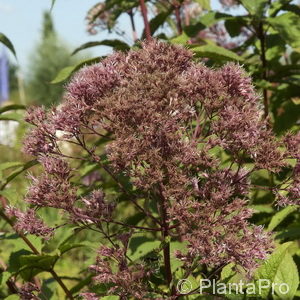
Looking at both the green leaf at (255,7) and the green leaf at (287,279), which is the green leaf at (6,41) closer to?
the green leaf at (255,7)

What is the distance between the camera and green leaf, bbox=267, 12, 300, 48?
3831 millimetres

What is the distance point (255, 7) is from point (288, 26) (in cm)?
25

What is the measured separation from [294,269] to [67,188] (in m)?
1.14

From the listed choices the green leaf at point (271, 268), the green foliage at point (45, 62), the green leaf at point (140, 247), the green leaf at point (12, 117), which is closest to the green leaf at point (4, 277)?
the green leaf at point (140, 247)

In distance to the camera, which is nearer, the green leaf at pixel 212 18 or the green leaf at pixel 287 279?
the green leaf at pixel 287 279

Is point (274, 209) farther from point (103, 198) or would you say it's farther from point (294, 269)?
point (103, 198)

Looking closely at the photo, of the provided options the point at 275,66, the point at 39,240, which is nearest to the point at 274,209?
the point at 275,66

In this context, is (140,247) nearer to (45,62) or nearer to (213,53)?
(213,53)

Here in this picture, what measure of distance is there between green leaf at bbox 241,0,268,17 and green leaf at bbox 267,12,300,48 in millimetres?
93

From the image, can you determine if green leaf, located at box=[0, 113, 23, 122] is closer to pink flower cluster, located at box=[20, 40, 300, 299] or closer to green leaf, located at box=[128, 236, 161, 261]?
green leaf, located at box=[128, 236, 161, 261]

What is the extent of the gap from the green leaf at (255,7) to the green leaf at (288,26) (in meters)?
0.09

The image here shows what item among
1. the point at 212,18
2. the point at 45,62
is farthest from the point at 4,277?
the point at 45,62

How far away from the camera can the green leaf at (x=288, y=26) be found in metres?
3.83

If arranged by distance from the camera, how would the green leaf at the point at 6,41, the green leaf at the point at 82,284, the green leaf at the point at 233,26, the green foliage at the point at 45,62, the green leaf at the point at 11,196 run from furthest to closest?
the green foliage at the point at 45,62
the green leaf at the point at 233,26
the green leaf at the point at 82,284
the green leaf at the point at 6,41
the green leaf at the point at 11,196
